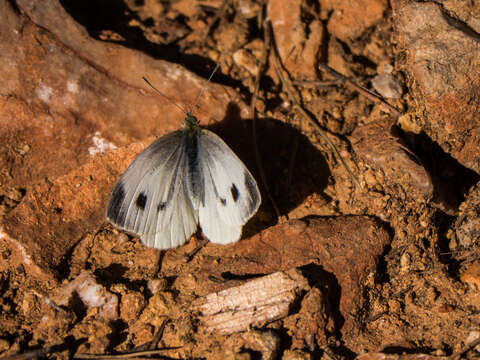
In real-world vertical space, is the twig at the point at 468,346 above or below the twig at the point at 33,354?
above

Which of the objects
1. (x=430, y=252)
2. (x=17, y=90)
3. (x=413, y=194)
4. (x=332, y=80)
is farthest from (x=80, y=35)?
(x=430, y=252)

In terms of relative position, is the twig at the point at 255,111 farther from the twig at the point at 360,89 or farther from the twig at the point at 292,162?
the twig at the point at 360,89

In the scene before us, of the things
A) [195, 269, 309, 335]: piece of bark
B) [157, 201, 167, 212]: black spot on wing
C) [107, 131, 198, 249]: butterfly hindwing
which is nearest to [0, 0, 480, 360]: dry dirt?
[195, 269, 309, 335]: piece of bark

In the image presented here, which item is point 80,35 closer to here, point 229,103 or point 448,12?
point 229,103

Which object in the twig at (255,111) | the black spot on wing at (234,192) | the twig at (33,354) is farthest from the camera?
the twig at (255,111)

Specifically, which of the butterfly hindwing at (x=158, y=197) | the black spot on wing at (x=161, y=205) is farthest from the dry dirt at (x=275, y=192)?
the black spot on wing at (x=161, y=205)

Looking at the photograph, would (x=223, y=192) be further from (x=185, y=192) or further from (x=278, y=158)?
(x=278, y=158)

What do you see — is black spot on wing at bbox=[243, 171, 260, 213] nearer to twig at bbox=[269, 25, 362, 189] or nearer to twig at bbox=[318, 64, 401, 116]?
twig at bbox=[269, 25, 362, 189]
